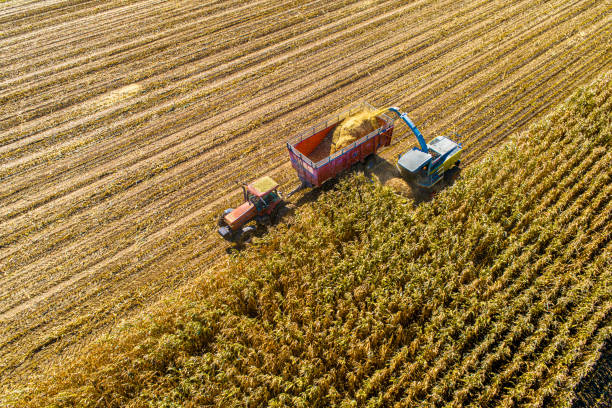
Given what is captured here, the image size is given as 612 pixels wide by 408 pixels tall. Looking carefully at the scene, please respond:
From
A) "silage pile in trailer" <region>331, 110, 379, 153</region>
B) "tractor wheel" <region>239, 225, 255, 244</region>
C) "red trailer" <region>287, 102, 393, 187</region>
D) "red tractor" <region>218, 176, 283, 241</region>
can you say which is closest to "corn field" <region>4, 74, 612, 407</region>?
"tractor wheel" <region>239, 225, 255, 244</region>

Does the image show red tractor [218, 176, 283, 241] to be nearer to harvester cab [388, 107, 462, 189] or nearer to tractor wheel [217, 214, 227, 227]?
tractor wheel [217, 214, 227, 227]

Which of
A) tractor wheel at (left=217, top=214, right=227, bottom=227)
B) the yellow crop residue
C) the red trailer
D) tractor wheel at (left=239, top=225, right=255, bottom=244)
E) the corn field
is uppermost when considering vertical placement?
the yellow crop residue

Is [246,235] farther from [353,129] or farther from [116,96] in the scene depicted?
[116,96]

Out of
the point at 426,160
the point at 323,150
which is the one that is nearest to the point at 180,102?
the point at 323,150

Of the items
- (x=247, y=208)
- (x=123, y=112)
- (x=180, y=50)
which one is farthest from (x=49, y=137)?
(x=247, y=208)

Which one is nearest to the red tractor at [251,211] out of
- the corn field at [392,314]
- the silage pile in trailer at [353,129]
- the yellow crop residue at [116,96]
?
the corn field at [392,314]

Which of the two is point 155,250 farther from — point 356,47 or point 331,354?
point 356,47
